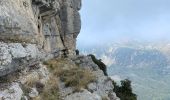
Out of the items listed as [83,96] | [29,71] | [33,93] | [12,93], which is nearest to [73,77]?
[83,96]

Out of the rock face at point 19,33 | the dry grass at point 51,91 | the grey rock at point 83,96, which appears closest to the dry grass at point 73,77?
the grey rock at point 83,96

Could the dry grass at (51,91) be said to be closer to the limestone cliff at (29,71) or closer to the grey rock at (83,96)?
the limestone cliff at (29,71)

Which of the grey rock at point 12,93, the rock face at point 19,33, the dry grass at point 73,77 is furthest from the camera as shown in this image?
the dry grass at point 73,77

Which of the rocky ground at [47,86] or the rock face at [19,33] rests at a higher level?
the rock face at [19,33]

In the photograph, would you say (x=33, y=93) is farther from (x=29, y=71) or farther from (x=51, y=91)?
(x=51, y=91)

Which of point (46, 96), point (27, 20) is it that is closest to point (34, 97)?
point (46, 96)

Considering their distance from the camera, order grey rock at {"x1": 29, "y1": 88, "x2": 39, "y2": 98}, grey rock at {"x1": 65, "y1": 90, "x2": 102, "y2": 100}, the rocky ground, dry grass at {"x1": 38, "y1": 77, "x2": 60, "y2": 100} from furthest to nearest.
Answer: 1. grey rock at {"x1": 65, "y1": 90, "x2": 102, "y2": 100}
2. dry grass at {"x1": 38, "y1": 77, "x2": 60, "y2": 100}
3. grey rock at {"x1": 29, "y1": 88, "x2": 39, "y2": 98}
4. the rocky ground

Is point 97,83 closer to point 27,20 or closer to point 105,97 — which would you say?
point 105,97

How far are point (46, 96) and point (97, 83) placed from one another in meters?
9.33

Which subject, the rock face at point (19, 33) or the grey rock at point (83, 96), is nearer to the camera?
the rock face at point (19, 33)

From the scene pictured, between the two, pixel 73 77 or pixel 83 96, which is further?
pixel 73 77

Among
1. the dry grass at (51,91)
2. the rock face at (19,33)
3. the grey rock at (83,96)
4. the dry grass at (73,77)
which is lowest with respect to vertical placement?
the grey rock at (83,96)

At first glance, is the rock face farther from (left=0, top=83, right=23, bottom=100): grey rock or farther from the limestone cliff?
(left=0, top=83, right=23, bottom=100): grey rock

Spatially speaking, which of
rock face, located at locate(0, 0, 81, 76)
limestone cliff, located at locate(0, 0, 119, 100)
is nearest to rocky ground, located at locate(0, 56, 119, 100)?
limestone cliff, located at locate(0, 0, 119, 100)
